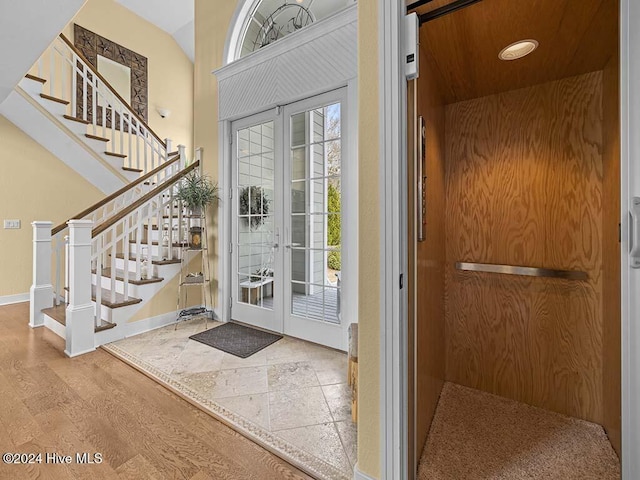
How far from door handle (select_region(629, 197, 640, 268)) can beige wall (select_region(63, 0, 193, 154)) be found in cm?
670

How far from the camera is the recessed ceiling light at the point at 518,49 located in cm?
139

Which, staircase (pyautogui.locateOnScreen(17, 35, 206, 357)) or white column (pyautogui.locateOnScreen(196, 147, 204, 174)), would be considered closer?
staircase (pyautogui.locateOnScreen(17, 35, 206, 357))

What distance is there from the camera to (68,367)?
2.26 meters

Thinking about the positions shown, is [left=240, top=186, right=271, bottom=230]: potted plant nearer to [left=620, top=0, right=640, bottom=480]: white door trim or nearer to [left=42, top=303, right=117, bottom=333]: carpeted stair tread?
[left=42, top=303, right=117, bottom=333]: carpeted stair tread

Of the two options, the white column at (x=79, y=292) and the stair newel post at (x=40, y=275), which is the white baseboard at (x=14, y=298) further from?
the white column at (x=79, y=292)

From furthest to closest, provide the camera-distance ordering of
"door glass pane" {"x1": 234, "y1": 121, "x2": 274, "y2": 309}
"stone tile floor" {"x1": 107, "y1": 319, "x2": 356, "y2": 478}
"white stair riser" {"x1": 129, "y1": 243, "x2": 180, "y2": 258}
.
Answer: "white stair riser" {"x1": 129, "y1": 243, "x2": 180, "y2": 258} < "door glass pane" {"x1": 234, "y1": 121, "x2": 274, "y2": 309} < "stone tile floor" {"x1": 107, "y1": 319, "x2": 356, "y2": 478}

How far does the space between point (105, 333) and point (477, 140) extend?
3341 millimetres

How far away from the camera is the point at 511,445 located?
1480 mm

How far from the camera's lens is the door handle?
2.72 ft

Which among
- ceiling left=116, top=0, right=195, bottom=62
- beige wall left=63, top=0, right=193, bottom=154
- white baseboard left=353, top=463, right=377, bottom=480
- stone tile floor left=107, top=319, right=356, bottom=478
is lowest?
stone tile floor left=107, top=319, right=356, bottom=478

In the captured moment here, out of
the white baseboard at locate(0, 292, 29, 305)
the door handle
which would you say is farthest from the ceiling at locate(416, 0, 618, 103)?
the white baseboard at locate(0, 292, 29, 305)

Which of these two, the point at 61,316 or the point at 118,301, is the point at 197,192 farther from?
the point at 61,316

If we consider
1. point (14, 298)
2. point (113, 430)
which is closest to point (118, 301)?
point (113, 430)

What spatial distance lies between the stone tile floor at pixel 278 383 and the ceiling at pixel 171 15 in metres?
5.73
